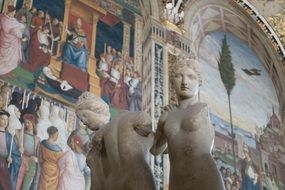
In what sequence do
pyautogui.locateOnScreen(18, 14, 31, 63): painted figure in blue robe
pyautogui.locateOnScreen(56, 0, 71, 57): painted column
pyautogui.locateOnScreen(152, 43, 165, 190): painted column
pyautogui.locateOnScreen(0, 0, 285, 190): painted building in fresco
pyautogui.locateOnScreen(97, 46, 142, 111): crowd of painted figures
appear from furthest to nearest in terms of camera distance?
1. pyautogui.locateOnScreen(97, 46, 142, 111): crowd of painted figures
2. pyautogui.locateOnScreen(152, 43, 165, 190): painted column
3. pyautogui.locateOnScreen(56, 0, 71, 57): painted column
4. pyautogui.locateOnScreen(18, 14, 31, 63): painted figure in blue robe
5. pyautogui.locateOnScreen(0, 0, 285, 190): painted building in fresco

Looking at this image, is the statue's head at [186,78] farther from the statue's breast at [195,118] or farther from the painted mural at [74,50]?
the painted mural at [74,50]

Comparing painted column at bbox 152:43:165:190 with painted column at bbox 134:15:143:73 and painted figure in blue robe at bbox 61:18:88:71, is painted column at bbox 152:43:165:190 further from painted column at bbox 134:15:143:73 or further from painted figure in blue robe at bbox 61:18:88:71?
painted figure in blue robe at bbox 61:18:88:71

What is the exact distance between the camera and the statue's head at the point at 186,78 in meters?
3.49

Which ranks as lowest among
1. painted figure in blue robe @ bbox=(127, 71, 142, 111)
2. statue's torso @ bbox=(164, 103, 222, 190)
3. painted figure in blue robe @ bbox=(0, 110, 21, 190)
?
statue's torso @ bbox=(164, 103, 222, 190)

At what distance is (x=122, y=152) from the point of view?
3479mm

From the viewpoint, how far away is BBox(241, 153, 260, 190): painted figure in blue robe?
11605mm

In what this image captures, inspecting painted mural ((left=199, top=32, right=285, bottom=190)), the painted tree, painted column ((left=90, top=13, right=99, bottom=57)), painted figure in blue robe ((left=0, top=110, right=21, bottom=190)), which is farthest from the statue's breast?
the painted tree

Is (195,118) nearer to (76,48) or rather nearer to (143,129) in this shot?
(143,129)

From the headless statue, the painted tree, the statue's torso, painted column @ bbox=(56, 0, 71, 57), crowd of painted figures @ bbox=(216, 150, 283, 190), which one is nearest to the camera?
the statue's torso

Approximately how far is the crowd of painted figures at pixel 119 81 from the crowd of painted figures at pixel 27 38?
101 centimetres

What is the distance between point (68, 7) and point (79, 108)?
6063mm

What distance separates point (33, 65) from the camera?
8.28m

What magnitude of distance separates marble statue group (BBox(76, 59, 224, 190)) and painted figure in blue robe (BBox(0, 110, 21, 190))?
380 centimetres

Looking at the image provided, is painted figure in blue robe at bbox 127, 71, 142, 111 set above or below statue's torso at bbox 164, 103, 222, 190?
above
